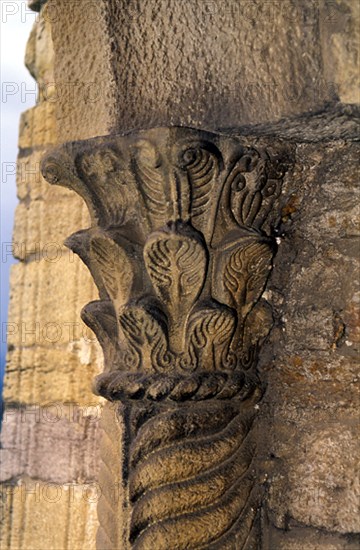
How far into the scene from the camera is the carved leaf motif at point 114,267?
1.28 meters

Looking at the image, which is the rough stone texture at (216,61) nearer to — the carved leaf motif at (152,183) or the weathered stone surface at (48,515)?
the carved leaf motif at (152,183)

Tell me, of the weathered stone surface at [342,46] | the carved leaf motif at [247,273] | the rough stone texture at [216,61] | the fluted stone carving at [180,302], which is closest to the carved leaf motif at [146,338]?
the fluted stone carving at [180,302]

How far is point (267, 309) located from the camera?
1.38 metres

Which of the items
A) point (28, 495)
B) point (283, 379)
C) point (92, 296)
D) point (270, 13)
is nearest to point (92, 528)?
point (28, 495)

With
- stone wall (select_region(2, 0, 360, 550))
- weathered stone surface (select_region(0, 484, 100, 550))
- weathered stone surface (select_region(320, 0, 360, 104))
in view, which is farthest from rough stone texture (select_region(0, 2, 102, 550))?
weathered stone surface (select_region(320, 0, 360, 104))

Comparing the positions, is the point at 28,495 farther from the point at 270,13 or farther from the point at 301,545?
the point at 270,13

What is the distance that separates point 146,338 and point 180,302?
9cm

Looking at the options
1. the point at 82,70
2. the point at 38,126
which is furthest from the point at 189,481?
the point at 38,126

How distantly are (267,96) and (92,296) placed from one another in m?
0.86

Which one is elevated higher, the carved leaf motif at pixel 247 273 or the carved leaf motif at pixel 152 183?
the carved leaf motif at pixel 152 183

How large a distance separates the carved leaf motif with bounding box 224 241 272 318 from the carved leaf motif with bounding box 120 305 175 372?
159 millimetres

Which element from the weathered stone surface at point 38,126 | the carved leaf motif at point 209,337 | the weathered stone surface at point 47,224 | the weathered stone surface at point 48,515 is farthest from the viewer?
the weathered stone surface at point 38,126

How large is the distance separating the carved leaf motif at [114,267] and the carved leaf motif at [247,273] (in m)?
0.19

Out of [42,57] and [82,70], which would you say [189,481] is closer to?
[82,70]
